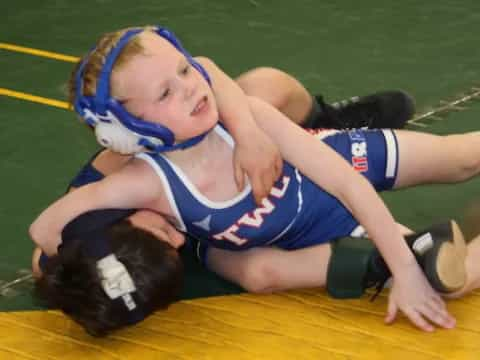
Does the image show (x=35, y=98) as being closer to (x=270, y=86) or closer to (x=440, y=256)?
(x=270, y=86)

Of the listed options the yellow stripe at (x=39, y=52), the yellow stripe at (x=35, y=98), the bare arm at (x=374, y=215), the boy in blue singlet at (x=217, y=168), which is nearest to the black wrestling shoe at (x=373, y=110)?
the boy in blue singlet at (x=217, y=168)

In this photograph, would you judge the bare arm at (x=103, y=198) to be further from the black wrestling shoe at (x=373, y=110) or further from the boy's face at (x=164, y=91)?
the black wrestling shoe at (x=373, y=110)

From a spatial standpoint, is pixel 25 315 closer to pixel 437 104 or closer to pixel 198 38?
pixel 437 104

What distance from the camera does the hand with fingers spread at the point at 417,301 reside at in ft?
6.34

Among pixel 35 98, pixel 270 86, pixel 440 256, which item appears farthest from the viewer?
pixel 35 98

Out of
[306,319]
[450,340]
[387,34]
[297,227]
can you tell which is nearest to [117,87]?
[297,227]

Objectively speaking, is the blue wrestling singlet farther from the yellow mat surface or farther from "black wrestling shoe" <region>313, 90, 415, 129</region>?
"black wrestling shoe" <region>313, 90, 415, 129</region>

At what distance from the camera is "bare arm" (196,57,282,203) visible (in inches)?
80.7

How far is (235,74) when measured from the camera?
3.76 meters

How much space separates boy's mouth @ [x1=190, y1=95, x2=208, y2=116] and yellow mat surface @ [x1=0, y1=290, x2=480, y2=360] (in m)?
0.51

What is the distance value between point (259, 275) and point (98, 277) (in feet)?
1.40

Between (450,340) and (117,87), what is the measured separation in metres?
0.92

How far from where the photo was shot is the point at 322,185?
81.1 inches

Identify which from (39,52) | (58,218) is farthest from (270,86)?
(39,52)
